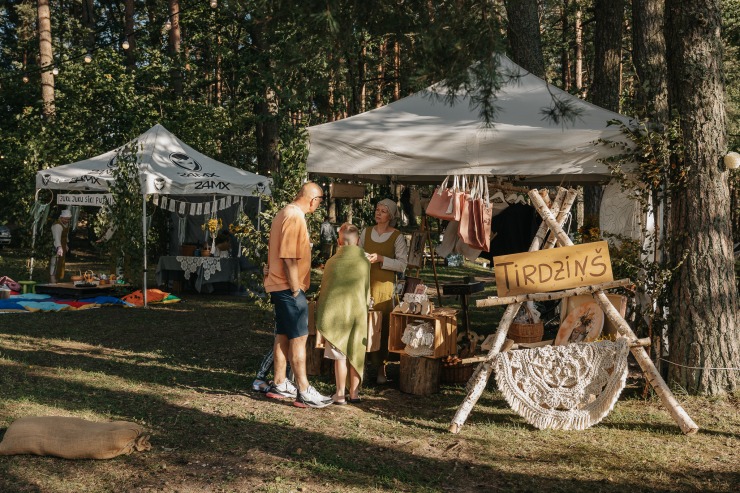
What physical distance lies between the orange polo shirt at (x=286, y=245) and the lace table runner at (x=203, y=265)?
831 centimetres

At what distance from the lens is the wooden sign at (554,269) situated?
A: 5.64 m

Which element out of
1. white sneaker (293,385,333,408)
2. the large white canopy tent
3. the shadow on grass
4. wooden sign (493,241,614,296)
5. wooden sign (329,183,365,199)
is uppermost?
the large white canopy tent

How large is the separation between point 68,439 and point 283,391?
211 centimetres

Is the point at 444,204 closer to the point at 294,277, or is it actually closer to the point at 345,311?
the point at 345,311

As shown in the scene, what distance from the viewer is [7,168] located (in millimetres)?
23391

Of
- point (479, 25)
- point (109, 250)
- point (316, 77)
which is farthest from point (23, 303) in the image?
point (479, 25)

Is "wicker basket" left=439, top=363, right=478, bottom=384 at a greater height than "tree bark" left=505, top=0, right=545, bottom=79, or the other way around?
"tree bark" left=505, top=0, right=545, bottom=79

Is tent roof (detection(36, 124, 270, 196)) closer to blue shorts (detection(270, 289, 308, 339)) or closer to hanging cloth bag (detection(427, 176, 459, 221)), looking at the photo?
hanging cloth bag (detection(427, 176, 459, 221))

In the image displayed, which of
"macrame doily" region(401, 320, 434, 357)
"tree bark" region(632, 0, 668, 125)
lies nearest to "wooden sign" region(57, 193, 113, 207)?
"macrame doily" region(401, 320, 434, 357)

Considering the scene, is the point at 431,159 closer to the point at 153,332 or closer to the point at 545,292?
the point at 545,292

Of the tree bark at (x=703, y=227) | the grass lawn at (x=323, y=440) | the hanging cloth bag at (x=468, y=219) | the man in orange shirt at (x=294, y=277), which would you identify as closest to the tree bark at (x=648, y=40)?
the tree bark at (x=703, y=227)

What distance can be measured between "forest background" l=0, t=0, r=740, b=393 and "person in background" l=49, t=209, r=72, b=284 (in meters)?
4.29

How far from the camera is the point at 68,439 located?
466 cm

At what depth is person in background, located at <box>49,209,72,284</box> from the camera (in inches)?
585
